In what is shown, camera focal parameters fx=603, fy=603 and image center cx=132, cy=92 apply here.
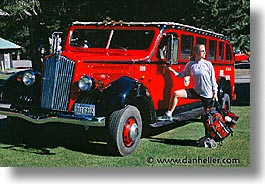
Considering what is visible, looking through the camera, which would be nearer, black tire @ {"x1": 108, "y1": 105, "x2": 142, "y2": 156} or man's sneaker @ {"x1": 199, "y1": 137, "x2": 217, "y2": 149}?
black tire @ {"x1": 108, "y1": 105, "x2": 142, "y2": 156}

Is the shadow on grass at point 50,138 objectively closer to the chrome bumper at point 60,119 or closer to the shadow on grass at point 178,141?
the chrome bumper at point 60,119

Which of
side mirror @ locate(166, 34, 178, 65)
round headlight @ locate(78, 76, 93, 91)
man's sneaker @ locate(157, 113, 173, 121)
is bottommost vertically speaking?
man's sneaker @ locate(157, 113, 173, 121)

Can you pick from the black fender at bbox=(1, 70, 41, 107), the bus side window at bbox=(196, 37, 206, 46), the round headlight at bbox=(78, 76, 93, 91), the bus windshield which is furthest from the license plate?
the bus side window at bbox=(196, 37, 206, 46)

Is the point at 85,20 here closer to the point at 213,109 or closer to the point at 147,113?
the point at 147,113

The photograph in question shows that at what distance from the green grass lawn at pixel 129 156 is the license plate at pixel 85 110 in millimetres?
383

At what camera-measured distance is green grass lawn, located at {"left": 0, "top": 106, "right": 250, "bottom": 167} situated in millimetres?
6254

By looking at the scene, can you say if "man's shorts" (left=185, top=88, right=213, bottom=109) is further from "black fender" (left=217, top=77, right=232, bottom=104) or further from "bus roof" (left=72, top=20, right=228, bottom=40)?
"bus roof" (left=72, top=20, right=228, bottom=40)

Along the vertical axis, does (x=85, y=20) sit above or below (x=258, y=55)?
above

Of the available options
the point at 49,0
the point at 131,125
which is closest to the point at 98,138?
the point at 131,125

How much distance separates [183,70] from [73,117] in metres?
1.30

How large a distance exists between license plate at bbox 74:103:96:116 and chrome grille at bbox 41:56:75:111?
211mm

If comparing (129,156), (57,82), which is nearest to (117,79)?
(57,82)

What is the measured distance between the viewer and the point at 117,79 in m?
6.19

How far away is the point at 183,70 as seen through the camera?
6.41m
